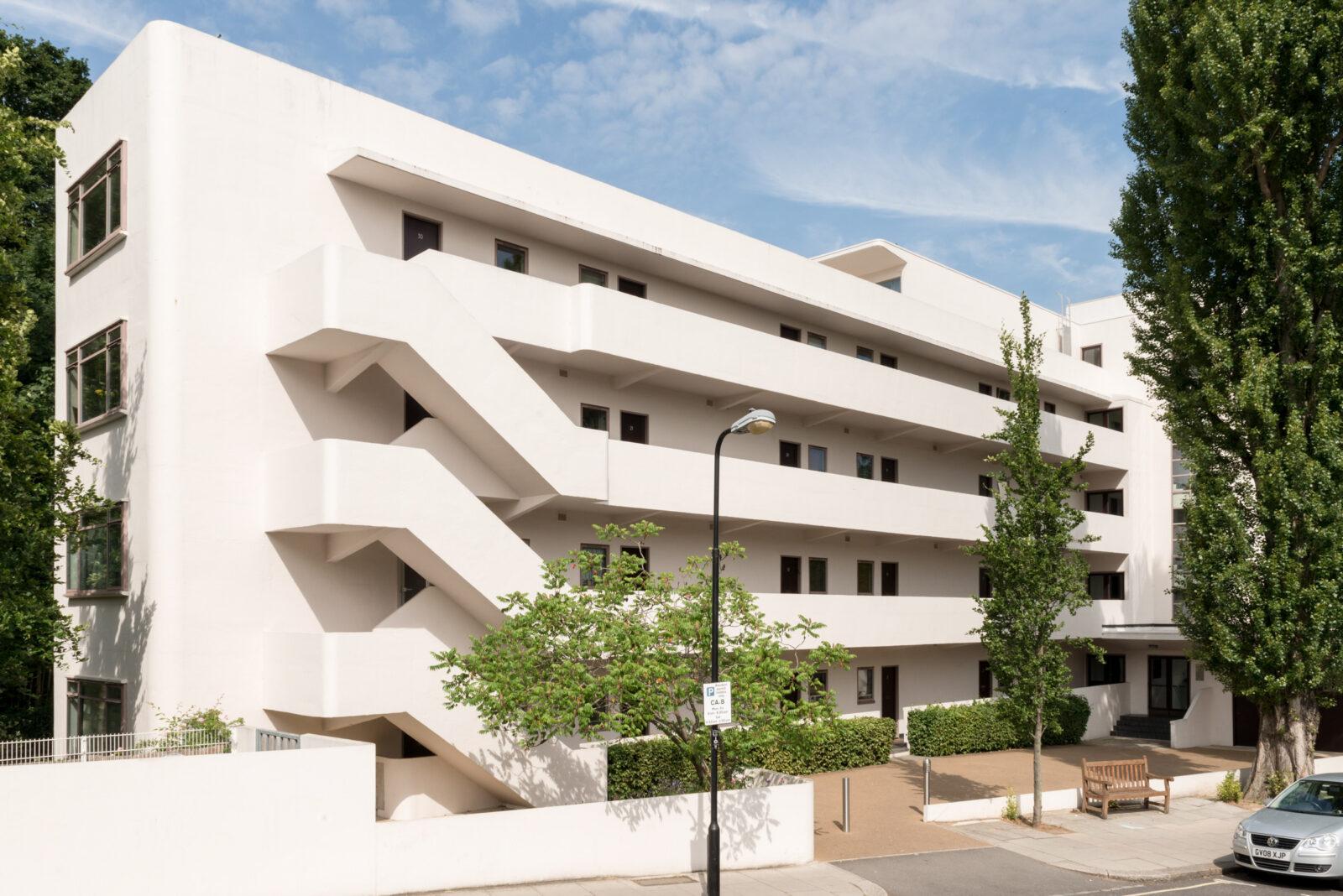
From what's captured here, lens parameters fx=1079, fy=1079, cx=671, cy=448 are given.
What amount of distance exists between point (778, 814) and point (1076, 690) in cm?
2138

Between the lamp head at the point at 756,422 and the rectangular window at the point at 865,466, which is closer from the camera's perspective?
the lamp head at the point at 756,422

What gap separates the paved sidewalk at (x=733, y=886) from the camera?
51.1 feet

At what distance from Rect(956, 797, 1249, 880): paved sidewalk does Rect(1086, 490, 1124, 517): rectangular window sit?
18290 millimetres

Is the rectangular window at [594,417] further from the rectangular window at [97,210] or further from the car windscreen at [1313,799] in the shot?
the car windscreen at [1313,799]

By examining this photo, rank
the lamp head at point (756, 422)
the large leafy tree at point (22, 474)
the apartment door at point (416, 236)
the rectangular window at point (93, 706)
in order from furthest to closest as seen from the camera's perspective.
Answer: the apartment door at point (416, 236)
the rectangular window at point (93, 706)
the large leafy tree at point (22, 474)
the lamp head at point (756, 422)

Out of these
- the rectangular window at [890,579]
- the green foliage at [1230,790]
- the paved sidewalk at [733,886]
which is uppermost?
the rectangular window at [890,579]

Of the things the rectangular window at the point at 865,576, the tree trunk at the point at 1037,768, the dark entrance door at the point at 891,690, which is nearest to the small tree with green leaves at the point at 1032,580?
the tree trunk at the point at 1037,768

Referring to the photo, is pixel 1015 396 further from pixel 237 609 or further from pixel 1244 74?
pixel 237 609

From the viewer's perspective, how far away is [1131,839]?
67.3 feet

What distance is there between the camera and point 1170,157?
25.2 m

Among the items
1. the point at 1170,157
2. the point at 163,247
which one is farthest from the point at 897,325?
the point at 163,247

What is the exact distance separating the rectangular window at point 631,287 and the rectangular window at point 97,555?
39.7ft

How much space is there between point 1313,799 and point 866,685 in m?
14.9

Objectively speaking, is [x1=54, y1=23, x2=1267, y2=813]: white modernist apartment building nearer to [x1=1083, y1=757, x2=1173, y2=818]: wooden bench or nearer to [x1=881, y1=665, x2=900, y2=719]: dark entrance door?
[x1=881, y1=665, x2=900, y2=719]: dark entrance door
